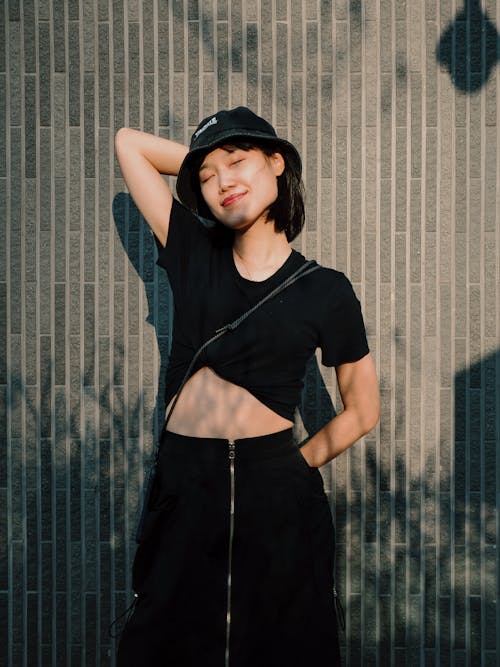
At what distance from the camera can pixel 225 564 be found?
2.35 metres

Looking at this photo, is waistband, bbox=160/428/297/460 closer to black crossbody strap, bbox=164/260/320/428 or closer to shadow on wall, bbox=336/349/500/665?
black crossbody strap, bbox=164/260/320/428

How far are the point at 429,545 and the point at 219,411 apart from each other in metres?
1.86

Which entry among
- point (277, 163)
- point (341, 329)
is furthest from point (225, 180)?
point (341, 329)

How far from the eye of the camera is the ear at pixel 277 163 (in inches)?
97.5

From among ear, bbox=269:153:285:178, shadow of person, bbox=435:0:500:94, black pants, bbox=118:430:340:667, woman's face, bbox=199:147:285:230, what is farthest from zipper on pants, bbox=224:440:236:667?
shadow of person, bbox=435:0:500:94

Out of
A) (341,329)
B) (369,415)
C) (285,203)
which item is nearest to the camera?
(341,329)

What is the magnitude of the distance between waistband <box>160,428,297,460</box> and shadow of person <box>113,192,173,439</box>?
121 centimetres

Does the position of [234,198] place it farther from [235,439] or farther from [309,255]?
[309,255]

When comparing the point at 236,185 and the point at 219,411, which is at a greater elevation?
the point at 236,185

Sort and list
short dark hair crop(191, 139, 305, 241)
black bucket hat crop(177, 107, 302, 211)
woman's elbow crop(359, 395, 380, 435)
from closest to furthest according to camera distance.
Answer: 1. black bucket hat crop(177, 107, 302, 211)
2. short dark hair crop(191, 139, 305, 241)
3. woman's elbow crop(359, 395, 380, 435)

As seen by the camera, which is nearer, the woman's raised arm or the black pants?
the black pants

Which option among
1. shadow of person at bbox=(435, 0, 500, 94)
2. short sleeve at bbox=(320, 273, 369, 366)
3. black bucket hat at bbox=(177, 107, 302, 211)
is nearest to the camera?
black bucket hat at bbox=(177, 107, 302, 211)

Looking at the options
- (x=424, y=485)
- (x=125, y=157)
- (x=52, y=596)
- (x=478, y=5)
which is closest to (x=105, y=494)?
(x=52, y=596)

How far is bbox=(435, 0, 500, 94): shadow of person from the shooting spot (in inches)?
141
